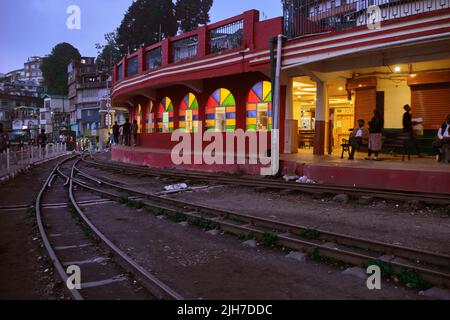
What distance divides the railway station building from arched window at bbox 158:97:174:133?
0.25 m

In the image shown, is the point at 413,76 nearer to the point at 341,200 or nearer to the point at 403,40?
the point at 403,40

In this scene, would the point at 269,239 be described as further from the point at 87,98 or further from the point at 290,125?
the point at 87,98

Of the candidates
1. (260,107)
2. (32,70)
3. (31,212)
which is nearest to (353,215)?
(31,212)

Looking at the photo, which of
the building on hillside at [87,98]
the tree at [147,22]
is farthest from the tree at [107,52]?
the tree at [147,22]

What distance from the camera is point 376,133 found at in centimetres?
1432

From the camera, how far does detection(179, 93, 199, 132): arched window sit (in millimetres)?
22641

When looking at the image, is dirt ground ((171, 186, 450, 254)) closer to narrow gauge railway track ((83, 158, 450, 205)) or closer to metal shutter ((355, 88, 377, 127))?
narrow gauge railway track ((83, 158, 450, 205))

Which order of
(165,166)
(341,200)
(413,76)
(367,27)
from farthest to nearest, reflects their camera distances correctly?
(165,166) < (413,76) < (367,27) < (341,200)

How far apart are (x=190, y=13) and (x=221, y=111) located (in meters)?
42.5

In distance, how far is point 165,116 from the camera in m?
25.5

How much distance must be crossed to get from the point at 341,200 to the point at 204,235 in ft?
14.0

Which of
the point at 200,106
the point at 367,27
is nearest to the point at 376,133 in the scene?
the point at 367,27

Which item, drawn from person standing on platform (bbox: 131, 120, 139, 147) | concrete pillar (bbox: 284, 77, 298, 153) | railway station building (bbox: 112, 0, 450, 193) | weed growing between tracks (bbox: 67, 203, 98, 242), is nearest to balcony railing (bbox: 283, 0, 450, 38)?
railway station building (bbox: 112, 0, 450, 193)
